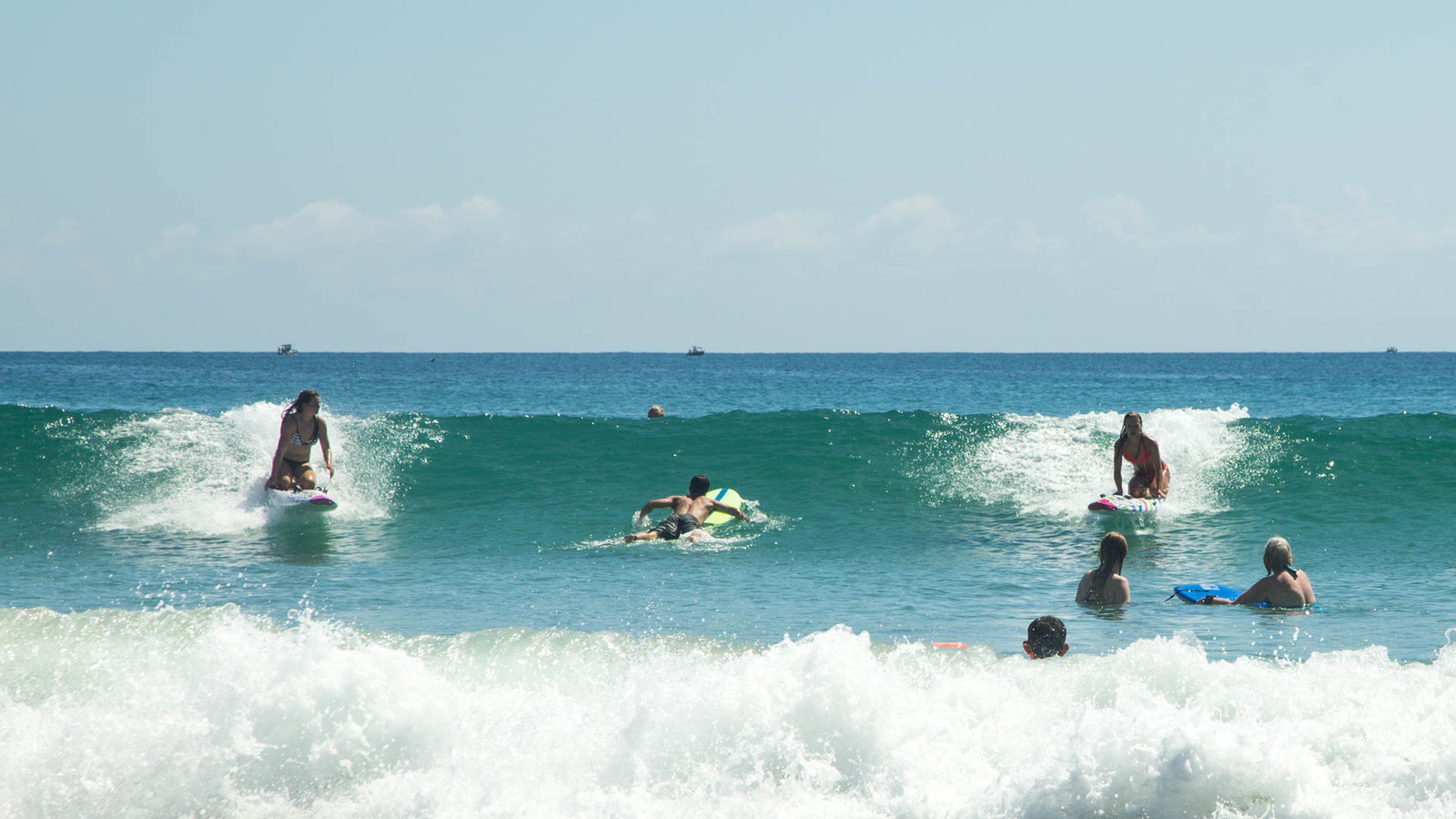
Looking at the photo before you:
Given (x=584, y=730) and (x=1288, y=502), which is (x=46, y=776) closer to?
(x=584, y=730)

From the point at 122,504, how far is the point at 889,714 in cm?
1147

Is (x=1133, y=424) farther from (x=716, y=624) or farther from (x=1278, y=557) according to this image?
(x=716, y=624)

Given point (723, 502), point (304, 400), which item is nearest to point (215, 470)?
point (304, 400)

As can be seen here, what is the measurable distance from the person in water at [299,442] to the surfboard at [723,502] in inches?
175

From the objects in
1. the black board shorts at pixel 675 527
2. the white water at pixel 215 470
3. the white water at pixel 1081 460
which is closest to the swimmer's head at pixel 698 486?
the black board shorts at pixel 675 527

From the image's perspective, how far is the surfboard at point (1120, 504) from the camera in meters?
12.5

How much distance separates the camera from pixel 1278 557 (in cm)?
844

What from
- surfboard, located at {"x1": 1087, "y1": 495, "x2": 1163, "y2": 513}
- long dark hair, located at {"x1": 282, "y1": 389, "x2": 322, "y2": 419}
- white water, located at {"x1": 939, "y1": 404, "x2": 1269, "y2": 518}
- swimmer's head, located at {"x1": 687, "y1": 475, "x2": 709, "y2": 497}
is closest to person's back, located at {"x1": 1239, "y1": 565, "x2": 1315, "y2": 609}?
surfboard, located at {"x1": 1087, "y1": 495, "x2": 1163, "y2": 513}

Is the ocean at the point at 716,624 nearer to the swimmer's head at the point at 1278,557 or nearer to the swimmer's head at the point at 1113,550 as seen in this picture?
the swimmer's head at the point at 1113,550

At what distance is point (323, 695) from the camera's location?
5574mm

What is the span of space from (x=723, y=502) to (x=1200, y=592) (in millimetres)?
5631

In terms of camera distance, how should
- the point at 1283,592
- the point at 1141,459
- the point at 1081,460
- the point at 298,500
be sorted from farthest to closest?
the point at 1081,460, the point at 1141,459, the point at 298,500, the point at 1283,592

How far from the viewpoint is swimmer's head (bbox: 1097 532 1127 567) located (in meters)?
8.44

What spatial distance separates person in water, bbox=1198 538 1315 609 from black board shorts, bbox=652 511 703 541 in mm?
5042
